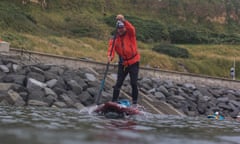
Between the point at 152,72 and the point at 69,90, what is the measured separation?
10.3 metres

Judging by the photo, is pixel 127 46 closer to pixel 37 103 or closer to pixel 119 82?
pixel 119 82

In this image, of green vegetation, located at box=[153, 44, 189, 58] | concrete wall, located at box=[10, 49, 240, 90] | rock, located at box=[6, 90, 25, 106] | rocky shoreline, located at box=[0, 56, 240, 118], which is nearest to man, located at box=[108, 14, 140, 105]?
rock, located at box=[6, 90, 25, 106]

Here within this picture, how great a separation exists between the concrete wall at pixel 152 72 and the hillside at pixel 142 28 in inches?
161

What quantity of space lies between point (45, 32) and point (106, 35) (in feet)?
20.0

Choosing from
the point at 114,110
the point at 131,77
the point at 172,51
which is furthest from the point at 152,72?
the point at 114,110

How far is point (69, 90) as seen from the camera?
606 inches

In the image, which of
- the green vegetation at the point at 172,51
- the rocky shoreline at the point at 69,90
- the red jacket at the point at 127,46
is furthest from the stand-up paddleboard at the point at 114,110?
the green vegetation at the point at 172,51

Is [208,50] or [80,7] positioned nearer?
[208,50]

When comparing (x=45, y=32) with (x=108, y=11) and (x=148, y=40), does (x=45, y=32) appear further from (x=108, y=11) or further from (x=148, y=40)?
(x=108, y=11)

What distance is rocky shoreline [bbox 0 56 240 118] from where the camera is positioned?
43.2ft

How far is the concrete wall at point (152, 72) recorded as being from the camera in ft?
67.0

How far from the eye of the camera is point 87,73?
60.1 feet

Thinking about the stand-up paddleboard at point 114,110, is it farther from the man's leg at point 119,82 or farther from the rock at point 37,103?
the rock at point 37,103

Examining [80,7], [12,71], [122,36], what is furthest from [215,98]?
[80,7]
